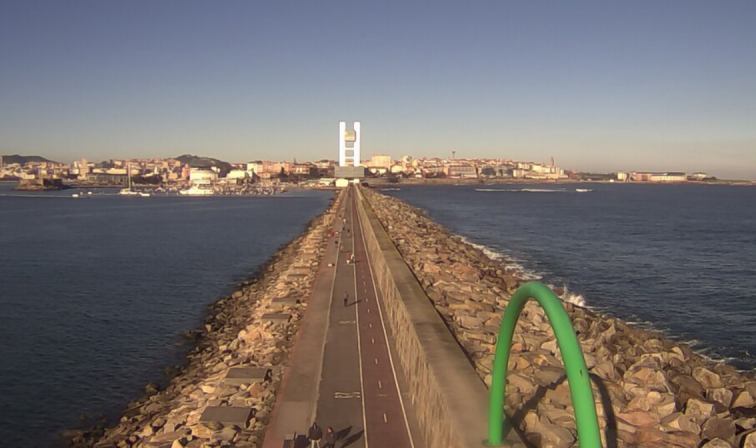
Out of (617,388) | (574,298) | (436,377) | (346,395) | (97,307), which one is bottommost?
(97,307)

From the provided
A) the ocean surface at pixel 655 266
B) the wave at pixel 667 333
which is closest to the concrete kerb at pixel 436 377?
the wave at pixel 667 333

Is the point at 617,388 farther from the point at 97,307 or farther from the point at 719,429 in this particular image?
the point at 97,307

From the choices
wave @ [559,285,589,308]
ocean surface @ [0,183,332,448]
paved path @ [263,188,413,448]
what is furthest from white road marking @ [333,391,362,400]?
wave @ [559,285,589,308]

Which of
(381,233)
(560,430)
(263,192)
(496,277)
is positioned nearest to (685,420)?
(560,430)

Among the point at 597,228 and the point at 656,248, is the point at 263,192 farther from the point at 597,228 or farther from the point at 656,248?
the point at 656,248

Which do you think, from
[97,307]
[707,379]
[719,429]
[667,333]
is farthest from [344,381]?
[97,307]

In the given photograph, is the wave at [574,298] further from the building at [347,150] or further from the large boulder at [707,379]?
the building at [347,150]

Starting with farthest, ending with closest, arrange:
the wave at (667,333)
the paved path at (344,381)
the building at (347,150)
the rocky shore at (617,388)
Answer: the building at (347,150)
the wave at (667,333)
the paved path at (344,381)
the rocky shore at (617,388)
